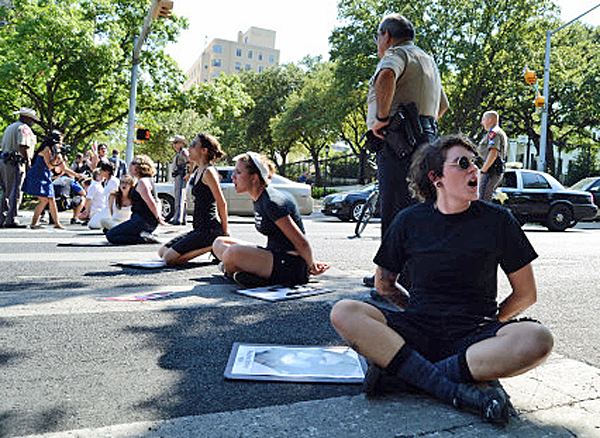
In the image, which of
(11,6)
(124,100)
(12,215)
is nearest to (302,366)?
(12,215)

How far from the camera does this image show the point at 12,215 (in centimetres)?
1055

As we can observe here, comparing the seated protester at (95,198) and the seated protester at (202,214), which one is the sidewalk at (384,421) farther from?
the seated protester at (95,198)

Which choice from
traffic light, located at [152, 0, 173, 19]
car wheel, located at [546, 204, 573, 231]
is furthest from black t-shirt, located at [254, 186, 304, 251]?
car wheel, located at [546, 204, 573, 231]

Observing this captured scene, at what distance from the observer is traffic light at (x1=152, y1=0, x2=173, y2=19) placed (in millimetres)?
14592

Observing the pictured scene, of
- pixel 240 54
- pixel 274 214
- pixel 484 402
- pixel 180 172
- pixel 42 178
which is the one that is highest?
pixel 240 54

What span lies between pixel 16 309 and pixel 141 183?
13.4 ft

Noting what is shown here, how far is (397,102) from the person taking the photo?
15.3ft

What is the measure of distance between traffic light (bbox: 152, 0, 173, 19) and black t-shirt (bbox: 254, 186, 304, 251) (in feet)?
37.7

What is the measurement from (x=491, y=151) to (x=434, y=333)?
7.68m

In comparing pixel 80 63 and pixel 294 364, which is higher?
pixel 80 63

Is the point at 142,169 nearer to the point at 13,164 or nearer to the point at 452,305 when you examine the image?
the point at 13,164

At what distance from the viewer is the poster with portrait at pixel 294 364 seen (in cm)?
269

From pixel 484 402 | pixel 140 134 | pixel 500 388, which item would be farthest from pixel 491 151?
pixel 140 134

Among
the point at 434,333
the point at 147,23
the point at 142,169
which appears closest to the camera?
the point at 434,333
